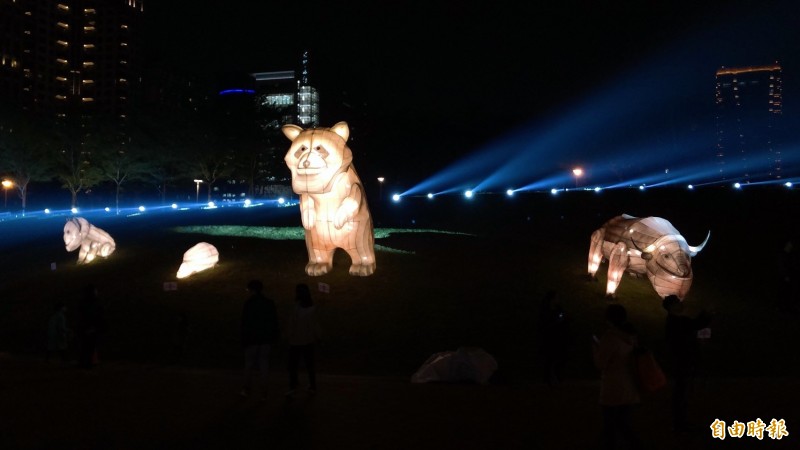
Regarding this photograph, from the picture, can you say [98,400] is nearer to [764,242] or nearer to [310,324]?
[310,324]

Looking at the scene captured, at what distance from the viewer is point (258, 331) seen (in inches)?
304

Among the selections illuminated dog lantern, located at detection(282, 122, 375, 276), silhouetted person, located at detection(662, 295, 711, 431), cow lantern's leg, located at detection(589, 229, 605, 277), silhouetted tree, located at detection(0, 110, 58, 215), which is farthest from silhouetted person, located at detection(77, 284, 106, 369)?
silhouetted tree, located at detection(0, 110, 58, 215)

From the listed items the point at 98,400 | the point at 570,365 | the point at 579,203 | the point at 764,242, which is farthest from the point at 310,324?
the point at 579,203

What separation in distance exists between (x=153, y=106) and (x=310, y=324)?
145ft

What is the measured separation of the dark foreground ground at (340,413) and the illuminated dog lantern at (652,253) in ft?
11.6

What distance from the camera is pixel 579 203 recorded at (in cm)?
3244

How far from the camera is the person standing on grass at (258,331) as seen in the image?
304 inches

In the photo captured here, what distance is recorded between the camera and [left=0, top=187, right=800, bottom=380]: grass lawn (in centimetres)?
1150

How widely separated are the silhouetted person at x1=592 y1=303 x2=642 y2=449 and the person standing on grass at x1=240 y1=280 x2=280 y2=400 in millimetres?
4147

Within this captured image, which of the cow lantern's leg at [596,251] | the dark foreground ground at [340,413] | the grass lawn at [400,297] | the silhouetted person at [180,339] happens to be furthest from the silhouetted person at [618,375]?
the cow lantern's leg at [596,251]

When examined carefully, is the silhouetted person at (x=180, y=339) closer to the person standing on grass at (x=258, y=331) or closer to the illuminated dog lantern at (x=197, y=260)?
the person standing on grass at (x=258, y=331)

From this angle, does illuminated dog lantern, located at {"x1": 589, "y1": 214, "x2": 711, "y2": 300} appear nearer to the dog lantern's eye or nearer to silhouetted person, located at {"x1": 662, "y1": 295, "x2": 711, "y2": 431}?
silhouetted person, located at {"x1": 662, "y1": 295, "x2": 711, "y2": 431}

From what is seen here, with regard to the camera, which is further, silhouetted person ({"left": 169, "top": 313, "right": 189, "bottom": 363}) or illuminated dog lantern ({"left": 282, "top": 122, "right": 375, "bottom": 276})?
illuminated dog lantern ({"left": 282, "top": 122, "right": 375, "bottom": 276})

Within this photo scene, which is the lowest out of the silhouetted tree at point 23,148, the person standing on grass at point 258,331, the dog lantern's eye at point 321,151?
the person standing on grass at point 258,331
